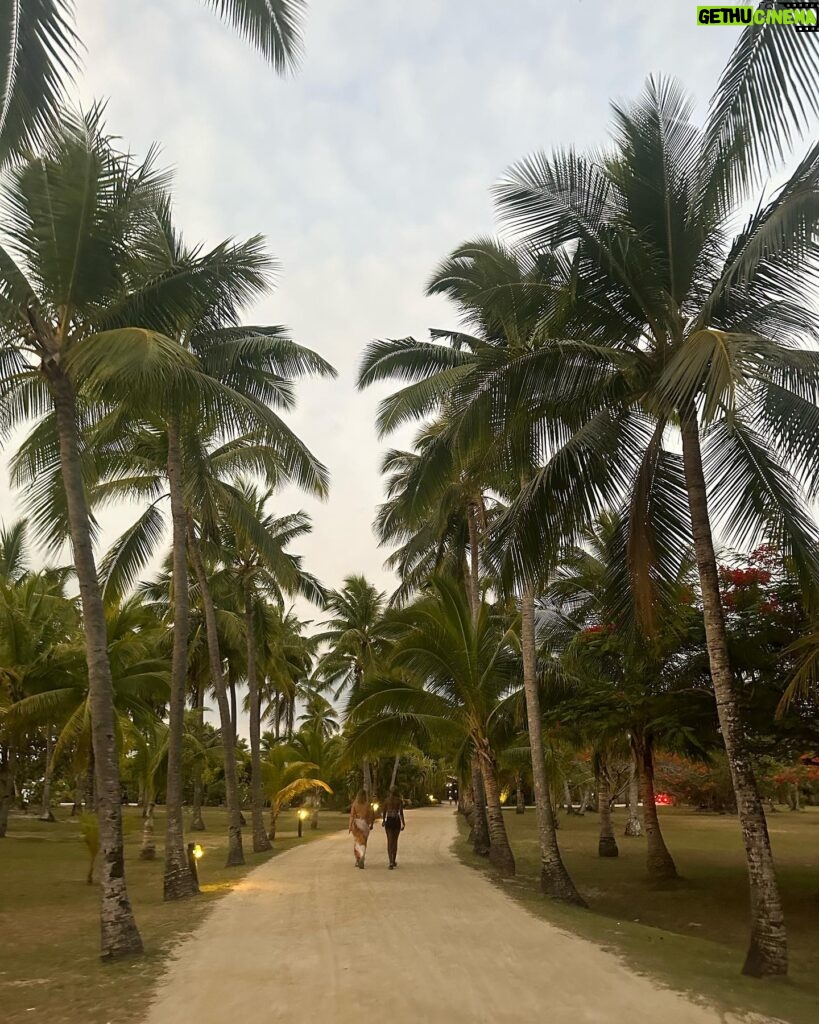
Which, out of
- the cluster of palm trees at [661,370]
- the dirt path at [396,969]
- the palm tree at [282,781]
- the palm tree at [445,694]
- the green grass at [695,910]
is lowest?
the green grass at [695,910]

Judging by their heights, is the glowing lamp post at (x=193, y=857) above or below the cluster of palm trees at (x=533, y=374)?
below

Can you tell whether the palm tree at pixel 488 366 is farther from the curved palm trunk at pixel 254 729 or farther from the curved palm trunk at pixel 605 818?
the curved palm trunk at pixel 605 818

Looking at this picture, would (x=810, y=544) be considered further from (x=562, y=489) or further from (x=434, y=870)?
(x=434, y=870)

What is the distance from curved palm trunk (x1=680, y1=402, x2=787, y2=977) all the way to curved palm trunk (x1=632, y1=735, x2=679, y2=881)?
9.07 m

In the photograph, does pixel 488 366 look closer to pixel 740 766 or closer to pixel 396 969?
pixel 740 766

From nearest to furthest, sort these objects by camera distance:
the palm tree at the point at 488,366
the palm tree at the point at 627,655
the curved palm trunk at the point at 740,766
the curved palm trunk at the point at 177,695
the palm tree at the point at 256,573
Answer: the curved palm trunk at the point at 740,766
the palm tree at the point at 488,366
the palm tree at the point at 627,655
the curved palm trunk at the point at 177,695
the palm tree at the point at 256,573

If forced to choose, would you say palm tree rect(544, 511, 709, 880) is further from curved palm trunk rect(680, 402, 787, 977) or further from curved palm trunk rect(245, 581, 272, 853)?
curved palm trunk rect(245, 581, 272, 853)

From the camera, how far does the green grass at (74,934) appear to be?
5.85m

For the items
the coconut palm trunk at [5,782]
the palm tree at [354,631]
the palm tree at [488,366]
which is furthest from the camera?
the palm tree at [354,631]

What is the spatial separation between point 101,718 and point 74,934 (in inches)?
129

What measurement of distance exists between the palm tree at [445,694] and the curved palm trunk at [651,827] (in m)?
3.06

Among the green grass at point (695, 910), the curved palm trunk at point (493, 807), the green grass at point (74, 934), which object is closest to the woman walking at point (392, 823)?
the curved palm trunk at point (493, 807)

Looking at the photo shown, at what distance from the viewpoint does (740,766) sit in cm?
767

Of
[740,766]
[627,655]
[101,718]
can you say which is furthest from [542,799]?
[101,718]
